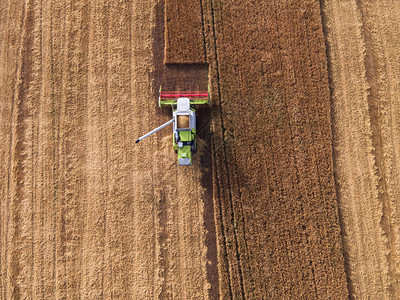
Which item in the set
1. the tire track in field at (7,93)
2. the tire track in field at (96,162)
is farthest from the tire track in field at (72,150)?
the tire track in field at (7,93)

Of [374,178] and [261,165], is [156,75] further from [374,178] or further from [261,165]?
[374,178]

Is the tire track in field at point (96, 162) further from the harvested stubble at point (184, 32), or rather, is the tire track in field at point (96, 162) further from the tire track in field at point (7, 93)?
the tire track in field at point (7, 93)

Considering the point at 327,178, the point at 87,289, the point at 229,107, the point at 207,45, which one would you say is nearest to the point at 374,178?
the point at 327,178

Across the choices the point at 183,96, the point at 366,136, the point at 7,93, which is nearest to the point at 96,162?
the point at 183,96

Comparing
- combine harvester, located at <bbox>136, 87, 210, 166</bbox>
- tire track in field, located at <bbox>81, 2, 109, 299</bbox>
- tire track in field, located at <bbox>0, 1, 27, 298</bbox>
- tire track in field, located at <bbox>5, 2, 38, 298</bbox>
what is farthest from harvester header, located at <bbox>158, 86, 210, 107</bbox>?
tire track in field, located at <bbox>0, 1, 27, 298</bbox>

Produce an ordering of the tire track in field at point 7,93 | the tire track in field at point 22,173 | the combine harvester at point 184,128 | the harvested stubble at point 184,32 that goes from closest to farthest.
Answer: the combine harvester at point 184,128 → the tire track in field at point 22,173 → the tire track in field at point 7,93 → the harvested stubble at point 184,32

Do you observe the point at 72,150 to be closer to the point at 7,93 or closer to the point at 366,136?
the point at 7,93

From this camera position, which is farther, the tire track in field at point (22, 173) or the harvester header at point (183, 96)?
the harvester header at point (183, 96)
